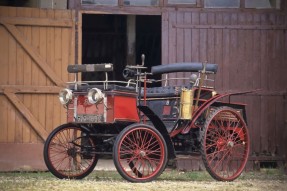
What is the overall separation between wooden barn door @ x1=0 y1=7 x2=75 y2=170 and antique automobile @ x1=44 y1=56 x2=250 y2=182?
6.15 feet

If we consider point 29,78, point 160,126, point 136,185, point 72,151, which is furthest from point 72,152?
point 29,78

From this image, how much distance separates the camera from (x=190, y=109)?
30.1 feet

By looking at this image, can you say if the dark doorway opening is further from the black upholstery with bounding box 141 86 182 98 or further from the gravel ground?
the gravel ground

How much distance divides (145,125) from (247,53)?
13.8ft

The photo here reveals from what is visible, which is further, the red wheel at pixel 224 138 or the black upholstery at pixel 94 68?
the red wheel at pixel 224 138

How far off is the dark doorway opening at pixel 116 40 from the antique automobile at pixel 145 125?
7101 millimetres

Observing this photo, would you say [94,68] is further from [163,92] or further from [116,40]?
[116,40]

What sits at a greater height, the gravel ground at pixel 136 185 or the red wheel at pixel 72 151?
the red wheel at pixel 72 151

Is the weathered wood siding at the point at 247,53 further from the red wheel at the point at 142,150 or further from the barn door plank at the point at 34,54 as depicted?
the red wheel at the point at 142,150

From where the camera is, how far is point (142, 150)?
8.83 metres

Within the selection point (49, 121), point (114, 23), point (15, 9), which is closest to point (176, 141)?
point (49, 121)


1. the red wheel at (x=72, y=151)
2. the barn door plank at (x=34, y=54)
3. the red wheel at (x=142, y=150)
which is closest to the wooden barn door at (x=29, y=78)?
the barn door plank at (x=34, y=54)

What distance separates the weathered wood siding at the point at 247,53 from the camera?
1234 centimetres

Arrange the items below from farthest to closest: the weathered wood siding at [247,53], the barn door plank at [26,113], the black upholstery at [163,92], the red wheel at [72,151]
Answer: the weathered wood siding at [247,53], the barn door plank at [26,113], the black upholstery at [163,92], the red wheel at [72,151]
